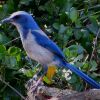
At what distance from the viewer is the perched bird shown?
4762 millimetres

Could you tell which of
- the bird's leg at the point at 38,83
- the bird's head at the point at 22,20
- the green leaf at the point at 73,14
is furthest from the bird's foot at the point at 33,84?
the green leaf at the point at 73,14

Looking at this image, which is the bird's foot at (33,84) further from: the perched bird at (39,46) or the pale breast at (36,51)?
the pale breast at (36,51)

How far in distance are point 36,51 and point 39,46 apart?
77mm

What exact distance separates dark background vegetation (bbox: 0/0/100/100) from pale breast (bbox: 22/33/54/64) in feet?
1.03

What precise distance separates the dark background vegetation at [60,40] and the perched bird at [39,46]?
25 cm

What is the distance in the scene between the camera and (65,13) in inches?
220

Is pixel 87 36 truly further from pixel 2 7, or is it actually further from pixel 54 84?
pixel 2 7

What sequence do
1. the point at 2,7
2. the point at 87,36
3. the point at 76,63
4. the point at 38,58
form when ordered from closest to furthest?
the point at 38,58 < the point at 76,63 < the point at 87,36 < the point at 2,7

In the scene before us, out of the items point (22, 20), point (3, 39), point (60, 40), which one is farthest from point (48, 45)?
point (3, 39)

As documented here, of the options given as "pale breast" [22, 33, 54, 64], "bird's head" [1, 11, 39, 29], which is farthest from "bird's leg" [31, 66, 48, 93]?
"bird's head" [1, 11, 39, 29]

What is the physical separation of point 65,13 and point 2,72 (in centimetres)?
91

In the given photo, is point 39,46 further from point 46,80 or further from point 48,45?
point 46,80

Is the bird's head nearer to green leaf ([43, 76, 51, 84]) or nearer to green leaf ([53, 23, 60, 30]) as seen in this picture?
green leaf ([43, 76, 51, 84])

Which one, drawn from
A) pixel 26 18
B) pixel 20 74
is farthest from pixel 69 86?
pixel 26 18
